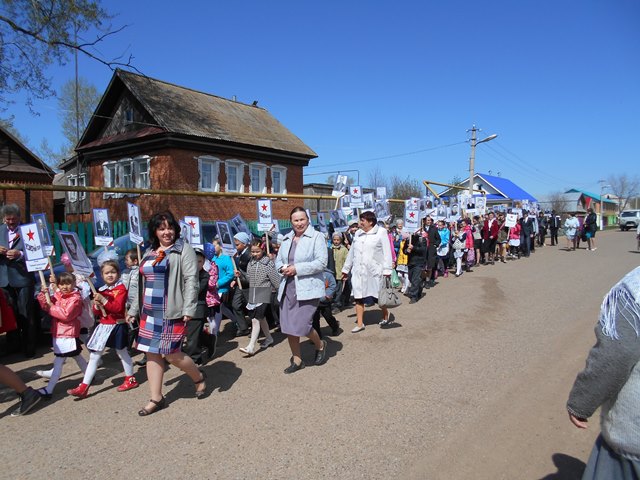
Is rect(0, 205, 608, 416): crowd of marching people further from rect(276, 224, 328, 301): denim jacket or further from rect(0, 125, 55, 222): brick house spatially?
rect(0, 125, 55, 222): brick house

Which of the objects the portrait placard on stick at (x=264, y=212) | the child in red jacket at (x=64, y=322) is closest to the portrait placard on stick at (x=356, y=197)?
the portrait placard on stick at (x=264, y=212)

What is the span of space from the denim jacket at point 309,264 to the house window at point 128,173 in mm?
18968

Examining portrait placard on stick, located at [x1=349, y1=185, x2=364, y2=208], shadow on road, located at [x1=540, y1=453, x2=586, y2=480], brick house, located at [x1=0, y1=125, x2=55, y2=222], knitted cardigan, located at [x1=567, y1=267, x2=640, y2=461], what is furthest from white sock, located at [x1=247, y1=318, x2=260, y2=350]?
brick house, located at [x1=0, y1=125, x2=55, y2=222]

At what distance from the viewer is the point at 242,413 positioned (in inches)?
161

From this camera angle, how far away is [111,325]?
4770 millimetres

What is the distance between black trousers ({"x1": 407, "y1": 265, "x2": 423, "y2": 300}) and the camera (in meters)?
9.30

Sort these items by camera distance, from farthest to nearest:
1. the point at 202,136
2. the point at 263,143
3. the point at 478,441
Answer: the point at 263,143
the point at 202,136
the point at 478,441

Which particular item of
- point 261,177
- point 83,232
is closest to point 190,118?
point 261,177

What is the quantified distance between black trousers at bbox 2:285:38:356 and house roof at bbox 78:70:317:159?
1636 cm

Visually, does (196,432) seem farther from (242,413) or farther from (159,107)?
(159,107)

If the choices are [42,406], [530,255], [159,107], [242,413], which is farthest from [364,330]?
[159,107]

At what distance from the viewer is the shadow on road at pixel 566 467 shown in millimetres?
3086

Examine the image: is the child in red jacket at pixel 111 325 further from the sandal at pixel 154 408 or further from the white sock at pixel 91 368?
the sandal at pixel 154 408

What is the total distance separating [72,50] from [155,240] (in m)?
10.2
